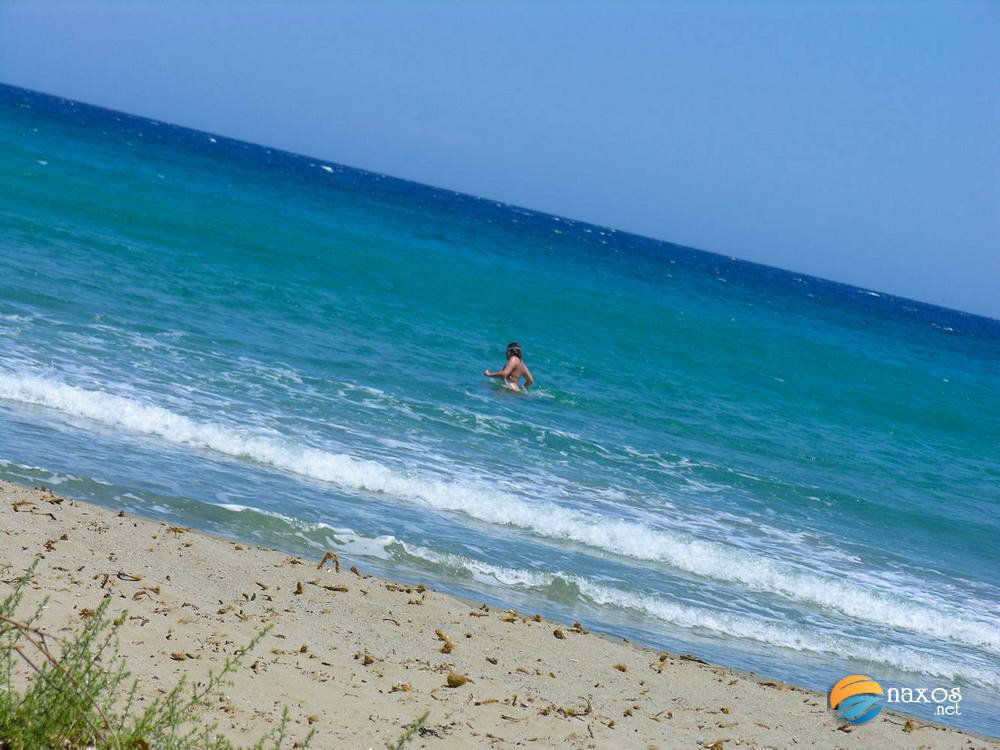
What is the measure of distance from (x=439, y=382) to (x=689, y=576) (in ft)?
22.5

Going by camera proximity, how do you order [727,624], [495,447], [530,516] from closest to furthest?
[727,624], [530,516], [495,447]

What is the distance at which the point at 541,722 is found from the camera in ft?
16.9

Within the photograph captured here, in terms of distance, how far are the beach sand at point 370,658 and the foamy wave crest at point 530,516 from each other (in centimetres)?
257

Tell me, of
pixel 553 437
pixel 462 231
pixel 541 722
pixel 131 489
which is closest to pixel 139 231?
pixel 553 437

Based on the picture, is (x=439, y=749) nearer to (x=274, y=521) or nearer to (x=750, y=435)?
Result: (x=274, y=521)

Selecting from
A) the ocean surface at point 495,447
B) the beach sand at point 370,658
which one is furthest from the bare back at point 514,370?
the beach sand at point 370,658

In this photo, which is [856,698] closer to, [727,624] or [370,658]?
[727,624]

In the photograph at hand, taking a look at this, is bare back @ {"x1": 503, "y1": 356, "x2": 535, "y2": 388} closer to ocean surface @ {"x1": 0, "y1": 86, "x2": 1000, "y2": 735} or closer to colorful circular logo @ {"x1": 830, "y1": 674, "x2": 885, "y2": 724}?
ocean surface @ {"x1": 0, "y1": 86, "x2": 1000, "y2": 735}

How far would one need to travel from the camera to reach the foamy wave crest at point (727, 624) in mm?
8102

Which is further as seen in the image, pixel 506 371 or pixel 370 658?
pixel 506 371

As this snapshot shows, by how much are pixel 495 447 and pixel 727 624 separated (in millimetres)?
4609

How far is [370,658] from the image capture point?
5496mm

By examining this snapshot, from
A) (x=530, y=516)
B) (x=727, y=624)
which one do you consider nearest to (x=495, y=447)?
(x=530, y=516)

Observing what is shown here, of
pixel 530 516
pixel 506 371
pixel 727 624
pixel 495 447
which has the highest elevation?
pixel 506 371
